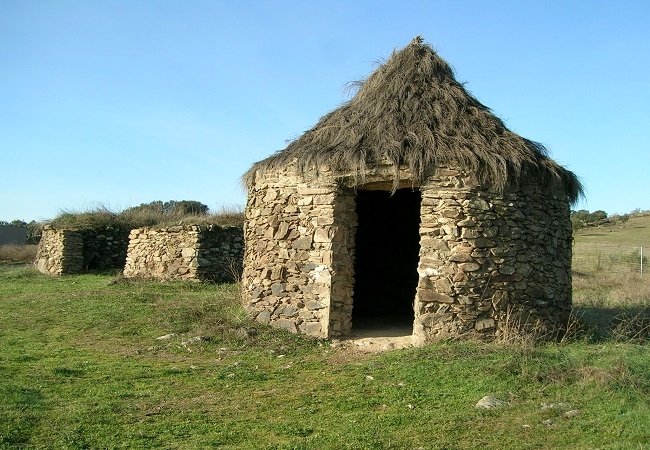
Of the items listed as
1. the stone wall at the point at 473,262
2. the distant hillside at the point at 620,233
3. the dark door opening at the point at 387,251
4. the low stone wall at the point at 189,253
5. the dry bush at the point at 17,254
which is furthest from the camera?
the distant hillside at the point at 620,233

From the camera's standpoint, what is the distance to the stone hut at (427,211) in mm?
7586

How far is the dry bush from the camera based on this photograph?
82.4 feet

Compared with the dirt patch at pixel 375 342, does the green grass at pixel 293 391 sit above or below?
below

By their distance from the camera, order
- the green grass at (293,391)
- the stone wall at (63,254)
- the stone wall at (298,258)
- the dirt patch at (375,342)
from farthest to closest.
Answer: the stone wall at (63,254) → the stone wall at (298,258) → the dirt patch at (375,342) → the green grass at (293,391)

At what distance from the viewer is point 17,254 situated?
1008 inches

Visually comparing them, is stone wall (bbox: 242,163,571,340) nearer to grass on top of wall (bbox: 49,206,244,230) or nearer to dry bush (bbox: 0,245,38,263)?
grass on top of wall (bbox: 49,206,244,230)

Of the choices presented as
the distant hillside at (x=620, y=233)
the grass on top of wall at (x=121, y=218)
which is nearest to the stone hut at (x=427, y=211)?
the grass on top of wall at (x=121, y=218)

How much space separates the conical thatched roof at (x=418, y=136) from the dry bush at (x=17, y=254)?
19229 mm

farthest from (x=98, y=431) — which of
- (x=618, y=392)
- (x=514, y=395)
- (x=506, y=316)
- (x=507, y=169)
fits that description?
(x=507, y=169)

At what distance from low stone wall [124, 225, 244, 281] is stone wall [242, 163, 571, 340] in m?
5.74

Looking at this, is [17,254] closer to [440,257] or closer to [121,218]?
[121,218]

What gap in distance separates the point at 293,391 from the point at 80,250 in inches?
539

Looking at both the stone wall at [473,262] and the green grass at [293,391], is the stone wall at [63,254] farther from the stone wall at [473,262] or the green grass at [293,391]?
the stone wall at [473,262]

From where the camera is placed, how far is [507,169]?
25.3ft
